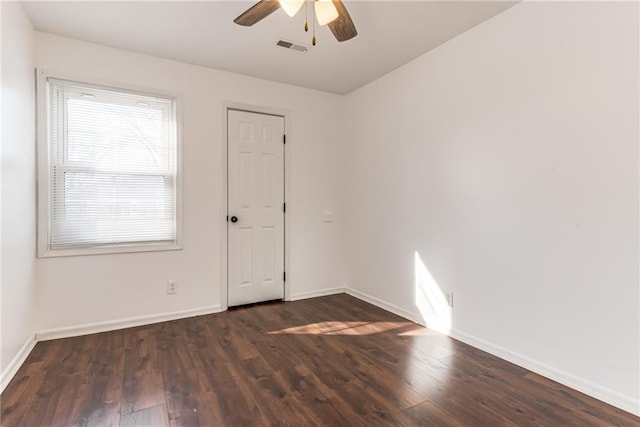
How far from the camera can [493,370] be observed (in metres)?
2.29

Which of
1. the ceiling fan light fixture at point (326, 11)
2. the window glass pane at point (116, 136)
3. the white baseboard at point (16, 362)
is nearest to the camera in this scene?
the ceiling fan light fixture at point (326, 11)

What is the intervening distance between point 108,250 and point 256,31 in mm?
2302

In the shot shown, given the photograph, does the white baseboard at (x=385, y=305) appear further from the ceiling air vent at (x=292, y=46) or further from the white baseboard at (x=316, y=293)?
the ceiling air vent at (x=292, y=46)

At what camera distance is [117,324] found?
9.93ft

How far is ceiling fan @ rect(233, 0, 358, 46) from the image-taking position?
182 cm

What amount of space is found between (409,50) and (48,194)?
3352 millimetres

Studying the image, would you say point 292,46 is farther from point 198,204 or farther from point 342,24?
point 198,204

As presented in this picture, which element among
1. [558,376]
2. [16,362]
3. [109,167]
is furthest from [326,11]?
[16,362]

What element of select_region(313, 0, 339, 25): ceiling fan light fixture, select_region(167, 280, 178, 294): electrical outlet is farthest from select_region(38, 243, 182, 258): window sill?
select_region(313, 0, 339, 25): ceiling fan light fixture

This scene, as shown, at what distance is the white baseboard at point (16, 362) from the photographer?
81.0 inches

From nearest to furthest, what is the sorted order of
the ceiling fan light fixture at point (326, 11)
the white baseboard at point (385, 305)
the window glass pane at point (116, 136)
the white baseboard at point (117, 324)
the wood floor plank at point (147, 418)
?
the wood floor plank at point (147, 418)
the ceiling fan light fixture at point (326, 11)
the white baseboard at point (117, 324)
the window glass pane at point (116, 136)
the white baseboard at point (385, 305)

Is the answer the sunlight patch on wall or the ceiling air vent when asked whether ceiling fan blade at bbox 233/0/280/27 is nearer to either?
the ceiling air vent

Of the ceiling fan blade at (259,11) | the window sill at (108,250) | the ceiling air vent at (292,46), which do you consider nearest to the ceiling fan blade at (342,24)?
the ceiling fan blade at (259,11)

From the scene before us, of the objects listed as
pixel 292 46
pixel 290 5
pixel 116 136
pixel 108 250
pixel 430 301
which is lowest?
pixel 430 301
